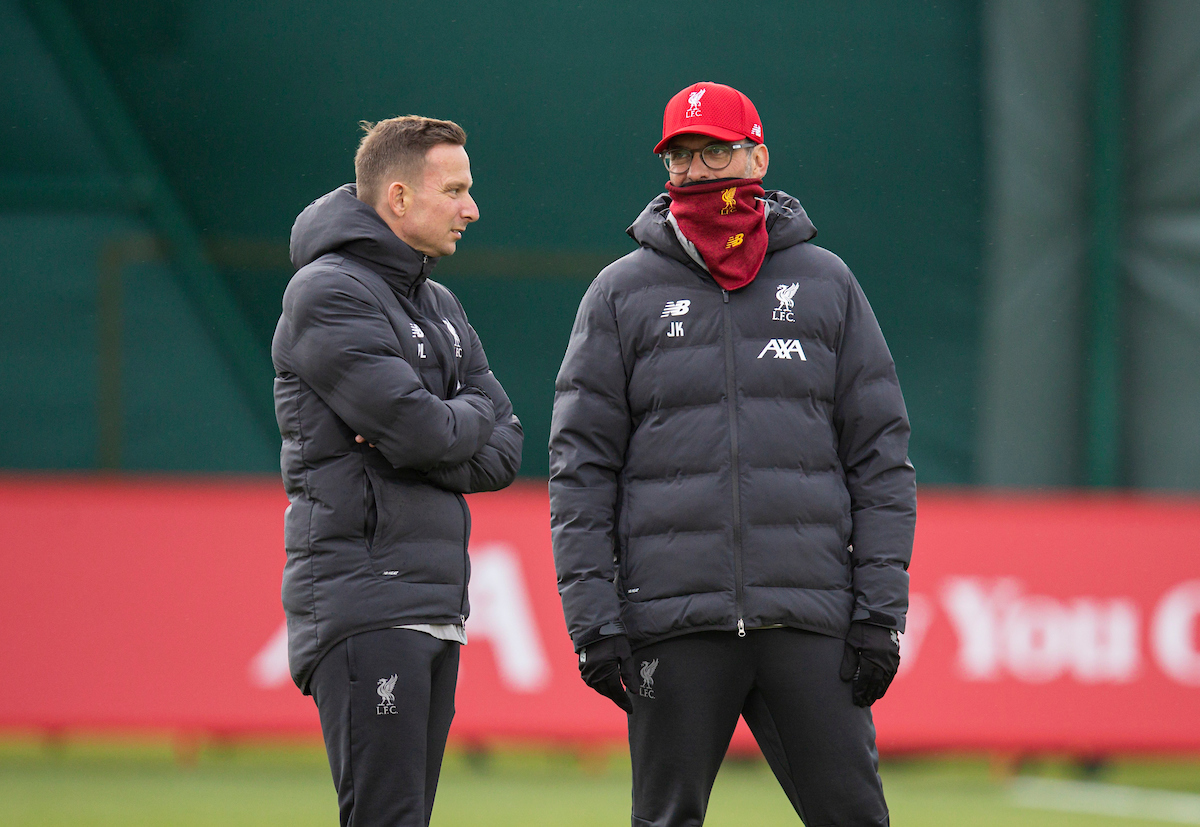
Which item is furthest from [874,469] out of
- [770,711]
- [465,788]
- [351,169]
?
[351,169]

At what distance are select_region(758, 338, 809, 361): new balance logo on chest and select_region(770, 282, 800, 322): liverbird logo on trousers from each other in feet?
0.16

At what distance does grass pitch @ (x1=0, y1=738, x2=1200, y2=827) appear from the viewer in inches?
243

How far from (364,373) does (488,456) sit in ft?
1.32

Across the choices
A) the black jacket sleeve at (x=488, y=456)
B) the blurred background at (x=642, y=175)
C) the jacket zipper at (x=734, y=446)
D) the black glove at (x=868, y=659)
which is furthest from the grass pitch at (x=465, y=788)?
the jacket zipper at (x=734, y=446)

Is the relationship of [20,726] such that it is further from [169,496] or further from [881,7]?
A: [881,7]

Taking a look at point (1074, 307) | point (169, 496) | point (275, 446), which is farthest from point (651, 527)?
point (1074, 307)

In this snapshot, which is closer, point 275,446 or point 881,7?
point 275,446

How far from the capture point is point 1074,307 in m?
8.81

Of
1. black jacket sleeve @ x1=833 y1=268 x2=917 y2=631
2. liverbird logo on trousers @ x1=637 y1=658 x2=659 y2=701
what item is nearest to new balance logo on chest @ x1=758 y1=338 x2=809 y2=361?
black jacket sleeve @ x1=833 y1=268 x2=917 y2=631

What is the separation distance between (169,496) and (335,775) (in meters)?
4.18

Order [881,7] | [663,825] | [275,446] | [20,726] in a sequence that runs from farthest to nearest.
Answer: [881,7], [275,446], [20,726], [663,825]

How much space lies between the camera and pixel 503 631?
6848 millimetres

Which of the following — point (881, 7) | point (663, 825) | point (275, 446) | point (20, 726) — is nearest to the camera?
point (663, 825)

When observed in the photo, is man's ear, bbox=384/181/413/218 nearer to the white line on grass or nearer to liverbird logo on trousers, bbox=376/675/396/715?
liverbird logo on trousers, bbox=376/675/396/715
